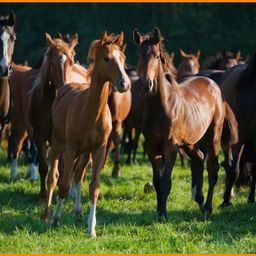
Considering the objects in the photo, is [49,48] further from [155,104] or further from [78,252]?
[78,252]

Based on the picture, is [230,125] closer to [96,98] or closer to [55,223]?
[96,98]

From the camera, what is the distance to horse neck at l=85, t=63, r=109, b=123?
7.10 metres

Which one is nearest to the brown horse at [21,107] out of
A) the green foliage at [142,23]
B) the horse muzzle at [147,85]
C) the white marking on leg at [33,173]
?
the white marking on leg at [33,173]

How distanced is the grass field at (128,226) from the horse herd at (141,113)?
0.26 metres

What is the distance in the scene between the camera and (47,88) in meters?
8.88

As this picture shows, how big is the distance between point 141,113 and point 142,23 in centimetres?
2314

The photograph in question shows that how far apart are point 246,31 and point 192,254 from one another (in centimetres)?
2115

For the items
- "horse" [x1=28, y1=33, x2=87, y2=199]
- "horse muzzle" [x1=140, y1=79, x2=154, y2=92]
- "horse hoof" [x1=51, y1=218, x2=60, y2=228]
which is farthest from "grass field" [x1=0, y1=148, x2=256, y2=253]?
"horse muzzle" [x1=140, y1=79, x2=154, y2=92]

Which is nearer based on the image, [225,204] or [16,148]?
[225,204]

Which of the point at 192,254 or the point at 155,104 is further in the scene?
the point at 155,104

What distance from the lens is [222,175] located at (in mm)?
12133

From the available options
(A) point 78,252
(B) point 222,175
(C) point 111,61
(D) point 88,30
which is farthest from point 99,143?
(D) point 88,30

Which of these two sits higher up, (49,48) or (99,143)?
(49,48)

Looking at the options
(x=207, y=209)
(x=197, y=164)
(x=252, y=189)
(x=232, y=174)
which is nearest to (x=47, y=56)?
(x=197, y=164)
